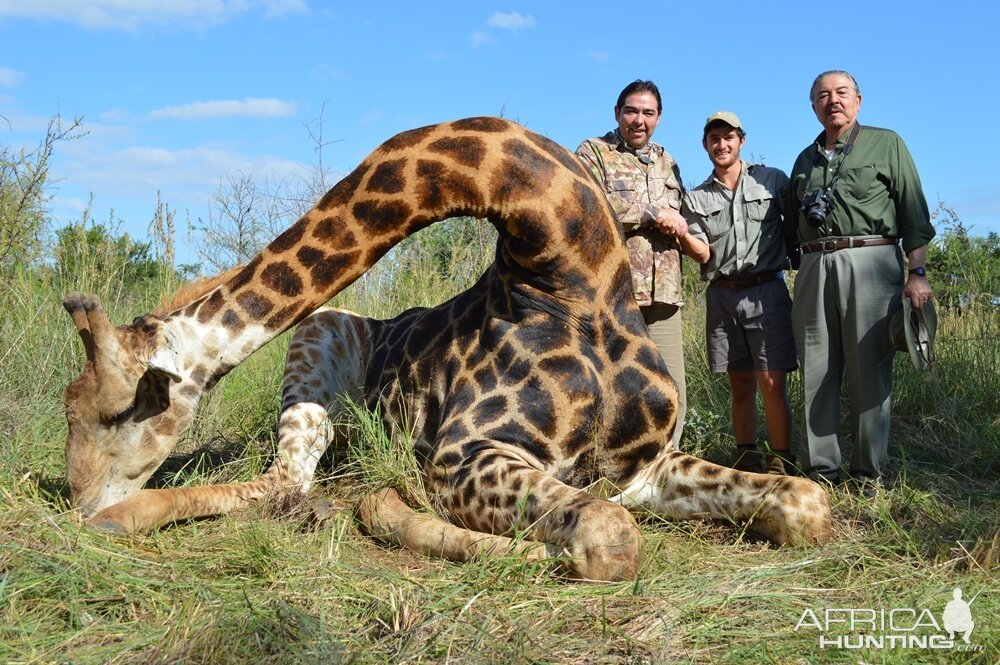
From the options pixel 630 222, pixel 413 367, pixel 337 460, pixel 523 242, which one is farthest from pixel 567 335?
pixel 337 460

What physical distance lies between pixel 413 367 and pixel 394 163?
1.25 meters

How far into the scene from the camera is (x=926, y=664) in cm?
252

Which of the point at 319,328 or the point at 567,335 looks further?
the point at 319,328

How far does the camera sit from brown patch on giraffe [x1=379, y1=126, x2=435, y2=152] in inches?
149

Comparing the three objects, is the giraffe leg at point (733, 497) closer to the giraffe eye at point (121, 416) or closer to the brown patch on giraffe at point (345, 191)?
the brown patch on giraffe at point (345, 191)

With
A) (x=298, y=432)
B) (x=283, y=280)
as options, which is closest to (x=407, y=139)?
(x=283, y=280)

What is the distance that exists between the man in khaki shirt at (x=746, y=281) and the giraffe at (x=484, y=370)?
1.44 m

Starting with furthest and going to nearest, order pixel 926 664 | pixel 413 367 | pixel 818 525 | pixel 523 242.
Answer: pixel 413 367 < pixel 523 242 < pixel 818 525 < pixel 926 664

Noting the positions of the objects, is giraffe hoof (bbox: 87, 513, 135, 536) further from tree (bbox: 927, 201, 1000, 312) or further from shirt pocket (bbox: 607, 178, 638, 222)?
tree (bbox: 927, 201, 1000, 312)

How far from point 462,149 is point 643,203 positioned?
1.82 meters

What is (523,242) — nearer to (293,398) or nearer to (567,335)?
(567,335)

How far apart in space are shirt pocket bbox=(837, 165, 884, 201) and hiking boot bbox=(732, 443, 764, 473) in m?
1.62

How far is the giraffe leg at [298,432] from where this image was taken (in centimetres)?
364

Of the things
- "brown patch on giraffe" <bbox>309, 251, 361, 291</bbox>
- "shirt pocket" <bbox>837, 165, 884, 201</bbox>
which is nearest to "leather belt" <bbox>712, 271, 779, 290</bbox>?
"shirt pocket" <bbox>837, 165, 884, 201</bbox>
